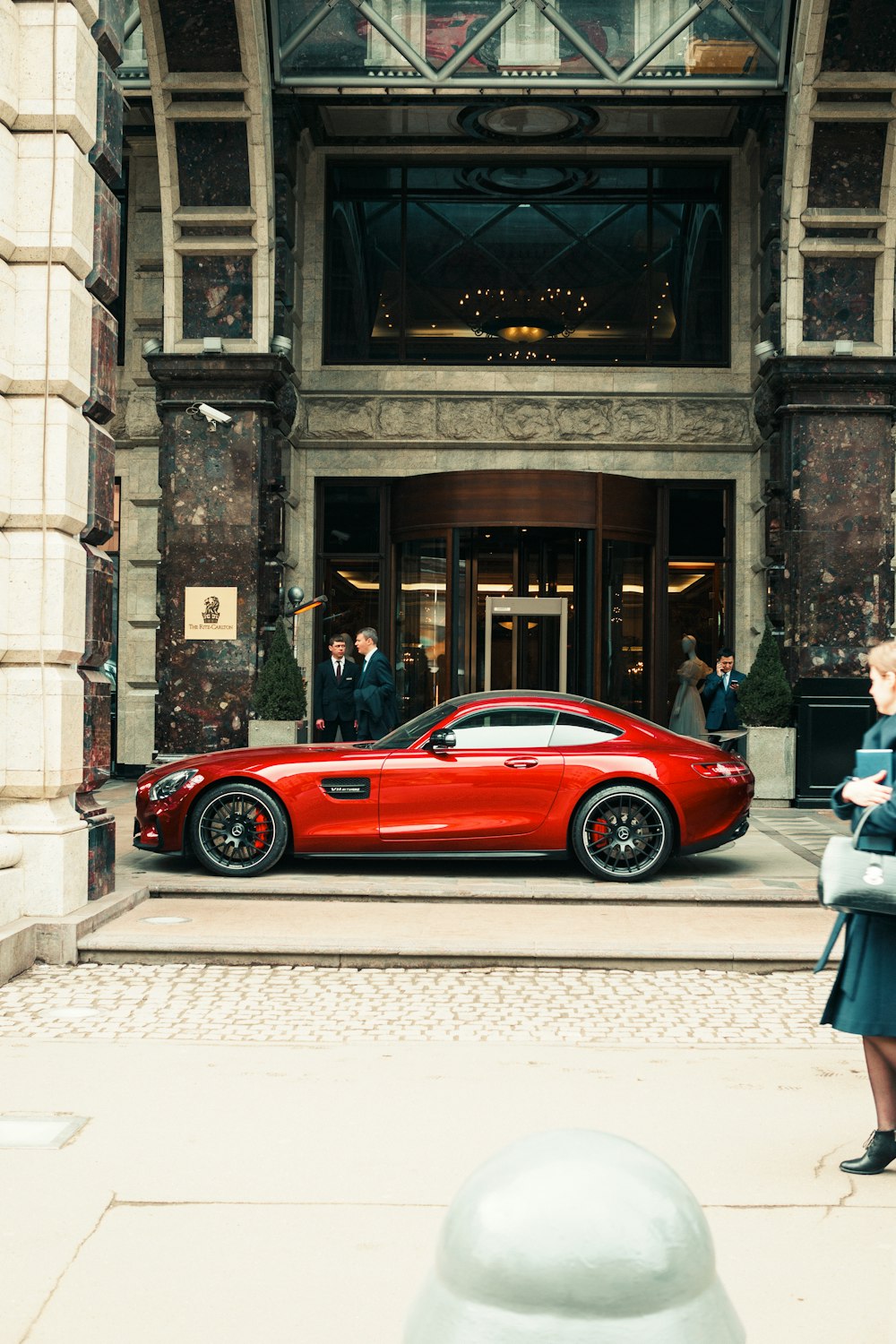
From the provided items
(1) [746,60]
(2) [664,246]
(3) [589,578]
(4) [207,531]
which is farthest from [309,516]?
(1) [746,60]

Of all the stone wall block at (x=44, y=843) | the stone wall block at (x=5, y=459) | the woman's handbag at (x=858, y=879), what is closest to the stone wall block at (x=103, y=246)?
the stone wall block at (x=5, y=459)

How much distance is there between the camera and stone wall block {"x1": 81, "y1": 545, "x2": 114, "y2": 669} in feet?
27.1

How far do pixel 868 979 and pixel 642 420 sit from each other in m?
14.9

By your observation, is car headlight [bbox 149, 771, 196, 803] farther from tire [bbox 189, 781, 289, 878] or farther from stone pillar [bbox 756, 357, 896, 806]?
stone pillar [bbox 756, 357, 896, 806]

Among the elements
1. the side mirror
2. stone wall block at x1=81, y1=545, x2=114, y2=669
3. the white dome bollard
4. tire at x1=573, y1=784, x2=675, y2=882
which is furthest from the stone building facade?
the white dome bollard

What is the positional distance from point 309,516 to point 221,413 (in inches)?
110

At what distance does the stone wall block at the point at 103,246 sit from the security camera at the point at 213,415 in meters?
7.26

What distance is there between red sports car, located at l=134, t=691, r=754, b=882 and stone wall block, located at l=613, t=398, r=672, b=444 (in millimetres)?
8973

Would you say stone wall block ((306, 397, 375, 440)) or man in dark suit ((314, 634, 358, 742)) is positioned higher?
stone wall block ((306, 397, 375, 440))

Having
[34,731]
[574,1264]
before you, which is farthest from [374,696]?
[574,1264]

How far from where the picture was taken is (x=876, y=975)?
4164 millimetres

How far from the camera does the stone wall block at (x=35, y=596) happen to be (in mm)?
7758

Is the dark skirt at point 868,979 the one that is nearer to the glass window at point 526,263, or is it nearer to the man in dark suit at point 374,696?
the man in dark suit at point 374,696

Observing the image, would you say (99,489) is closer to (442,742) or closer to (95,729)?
(95,729)
